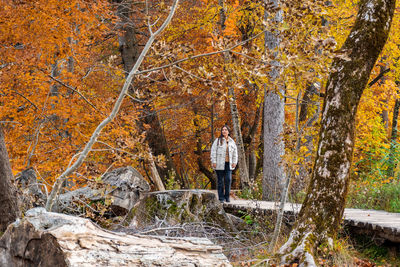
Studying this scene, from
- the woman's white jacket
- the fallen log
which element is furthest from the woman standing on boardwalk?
the fallen log

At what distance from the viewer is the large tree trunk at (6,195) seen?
6.95m

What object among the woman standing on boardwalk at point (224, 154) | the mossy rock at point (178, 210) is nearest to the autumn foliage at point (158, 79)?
the mossy rock at point (178, 210)

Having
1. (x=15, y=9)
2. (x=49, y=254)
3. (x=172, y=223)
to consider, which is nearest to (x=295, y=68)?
(x=49, y=254)

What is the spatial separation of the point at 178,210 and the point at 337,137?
3.85 meters

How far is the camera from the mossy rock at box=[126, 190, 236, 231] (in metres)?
7.91

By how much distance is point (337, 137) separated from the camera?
212 inches

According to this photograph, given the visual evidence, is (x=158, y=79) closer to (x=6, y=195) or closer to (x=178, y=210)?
(x=178, y=210)

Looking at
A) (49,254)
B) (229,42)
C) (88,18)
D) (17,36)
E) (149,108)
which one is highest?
(88,18)

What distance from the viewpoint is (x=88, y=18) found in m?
10.8

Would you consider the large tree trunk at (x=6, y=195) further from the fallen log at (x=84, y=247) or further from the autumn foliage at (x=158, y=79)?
the fallen log at (x=84, y=247)

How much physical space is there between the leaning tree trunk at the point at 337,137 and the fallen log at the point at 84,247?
69.7 inches

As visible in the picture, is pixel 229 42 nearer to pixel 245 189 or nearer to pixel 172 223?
pixel 172 223

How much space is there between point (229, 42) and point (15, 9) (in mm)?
7535

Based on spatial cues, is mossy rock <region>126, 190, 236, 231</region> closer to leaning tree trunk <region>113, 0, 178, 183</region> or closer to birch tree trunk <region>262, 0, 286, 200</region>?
birch tree trunk <region>262, 0, 286, 200</region>
